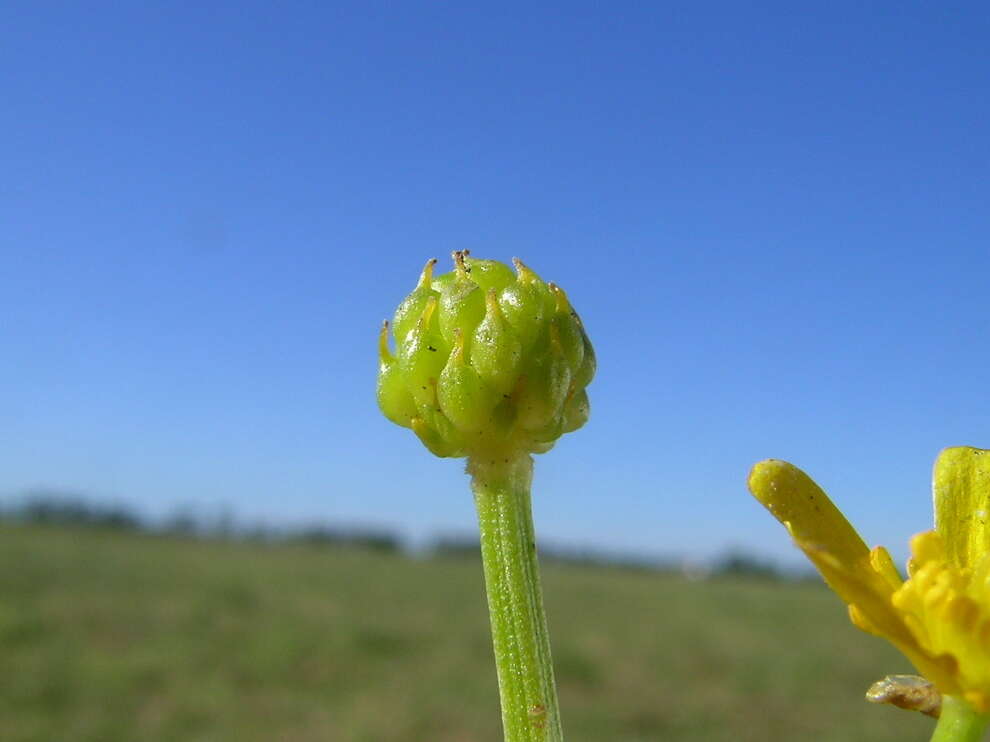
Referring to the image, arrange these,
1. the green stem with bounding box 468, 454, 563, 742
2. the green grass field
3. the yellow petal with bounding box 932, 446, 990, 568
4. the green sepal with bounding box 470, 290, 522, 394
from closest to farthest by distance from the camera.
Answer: the green stem with bounding box 468, 454, 563, 742, the green sepal with bounding box 470, 290, 522, 394, the yellow petal with bounding box 932, 446, 990, 568, the green grass field

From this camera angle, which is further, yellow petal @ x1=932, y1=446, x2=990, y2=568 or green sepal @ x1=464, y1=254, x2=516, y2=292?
yellow petal @ x1=932, y1=446, x2=990, y2=568

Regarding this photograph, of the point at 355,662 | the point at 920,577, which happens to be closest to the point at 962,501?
the point at 920,577

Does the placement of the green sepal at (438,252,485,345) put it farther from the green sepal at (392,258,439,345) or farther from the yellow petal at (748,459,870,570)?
the yellow petal at (748,459,870,570)

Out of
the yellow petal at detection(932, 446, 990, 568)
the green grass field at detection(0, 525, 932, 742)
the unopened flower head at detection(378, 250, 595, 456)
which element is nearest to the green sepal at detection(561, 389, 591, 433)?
the unopened flower head at detection(378, 250, 595, 456)

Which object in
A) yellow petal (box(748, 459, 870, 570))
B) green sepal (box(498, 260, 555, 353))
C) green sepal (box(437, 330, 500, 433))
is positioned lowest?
yellow petal (box(748, 459, 870, 570))

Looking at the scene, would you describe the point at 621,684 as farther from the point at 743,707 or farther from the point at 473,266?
the point at 473,266

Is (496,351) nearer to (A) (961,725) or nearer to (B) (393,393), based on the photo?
(B) (393,393)

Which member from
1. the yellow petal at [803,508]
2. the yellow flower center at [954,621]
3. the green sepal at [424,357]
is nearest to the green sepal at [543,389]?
the green sepal at [424,357]

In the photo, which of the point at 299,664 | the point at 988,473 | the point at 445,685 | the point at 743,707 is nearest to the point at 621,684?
the point at 743,707
